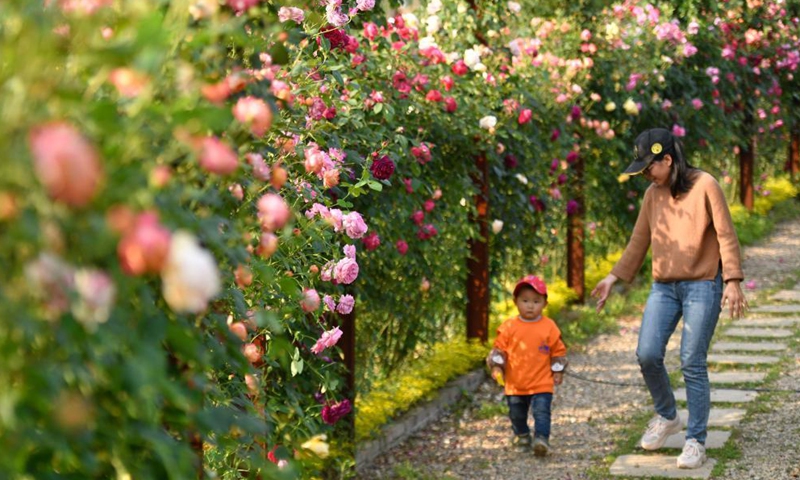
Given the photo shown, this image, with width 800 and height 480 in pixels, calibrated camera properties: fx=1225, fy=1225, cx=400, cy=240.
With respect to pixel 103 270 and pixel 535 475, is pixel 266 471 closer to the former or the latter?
pixel 103 270

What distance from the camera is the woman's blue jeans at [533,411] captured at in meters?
5.61

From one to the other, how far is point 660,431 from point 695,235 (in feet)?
3.11

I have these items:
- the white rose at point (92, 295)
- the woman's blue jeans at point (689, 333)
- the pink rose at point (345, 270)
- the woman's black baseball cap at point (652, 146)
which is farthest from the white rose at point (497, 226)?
the white rose at point (92, 295)

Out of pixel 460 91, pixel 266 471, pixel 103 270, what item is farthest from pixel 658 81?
pixel 103 270

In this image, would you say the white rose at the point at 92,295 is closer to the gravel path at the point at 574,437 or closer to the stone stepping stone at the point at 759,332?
the gravel path at the point at 574,437

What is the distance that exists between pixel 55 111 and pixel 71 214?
13 cm

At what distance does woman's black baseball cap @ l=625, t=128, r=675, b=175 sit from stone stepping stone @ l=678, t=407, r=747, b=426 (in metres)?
1.38

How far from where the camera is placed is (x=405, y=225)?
18.6 feet

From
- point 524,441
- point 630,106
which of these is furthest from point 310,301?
point 630,106

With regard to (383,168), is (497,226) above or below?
below

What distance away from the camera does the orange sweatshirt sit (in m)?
5.00

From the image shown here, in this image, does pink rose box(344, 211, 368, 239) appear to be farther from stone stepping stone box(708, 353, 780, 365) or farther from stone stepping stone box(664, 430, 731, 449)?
stone stepping stone box(708, 353, 780, 365)

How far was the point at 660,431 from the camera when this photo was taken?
215 inches

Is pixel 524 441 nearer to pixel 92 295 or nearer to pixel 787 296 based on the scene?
pixel 787 296
